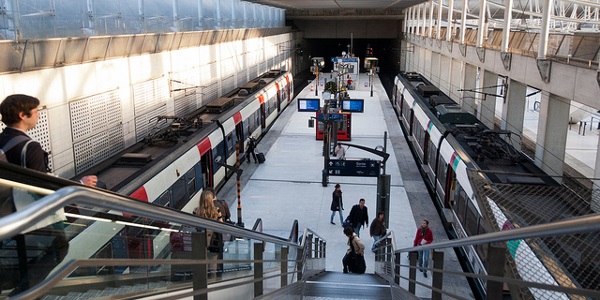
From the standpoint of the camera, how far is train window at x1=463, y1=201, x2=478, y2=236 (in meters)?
11.2

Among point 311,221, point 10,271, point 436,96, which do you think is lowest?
point 311,221

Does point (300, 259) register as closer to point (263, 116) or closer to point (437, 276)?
point (437, 276)

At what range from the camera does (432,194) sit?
17.1 metres

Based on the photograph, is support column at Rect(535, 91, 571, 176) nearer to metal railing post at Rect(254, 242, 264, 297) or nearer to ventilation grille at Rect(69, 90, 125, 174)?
metal railing post at Rect(254, 242, 264, 297)

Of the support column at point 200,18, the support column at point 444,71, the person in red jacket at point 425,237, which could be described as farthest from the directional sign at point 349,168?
the support column at point 444,71

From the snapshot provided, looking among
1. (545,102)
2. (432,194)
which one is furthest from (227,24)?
(545,102)

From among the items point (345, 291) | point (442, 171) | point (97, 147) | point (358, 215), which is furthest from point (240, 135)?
point (345, 291)

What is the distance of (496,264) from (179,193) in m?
11.0

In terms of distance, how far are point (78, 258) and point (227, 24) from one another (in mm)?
31150

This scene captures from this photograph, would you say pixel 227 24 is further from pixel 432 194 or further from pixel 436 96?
pixel 432 194

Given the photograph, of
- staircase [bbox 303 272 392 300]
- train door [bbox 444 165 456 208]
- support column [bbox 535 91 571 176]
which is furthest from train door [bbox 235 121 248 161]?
staircase [bbox 303 272 392 300]

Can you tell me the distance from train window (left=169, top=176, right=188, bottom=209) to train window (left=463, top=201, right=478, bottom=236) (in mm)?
6720

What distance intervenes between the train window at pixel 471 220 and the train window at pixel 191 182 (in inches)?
270

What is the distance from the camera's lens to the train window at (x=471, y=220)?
11191 millimetres
